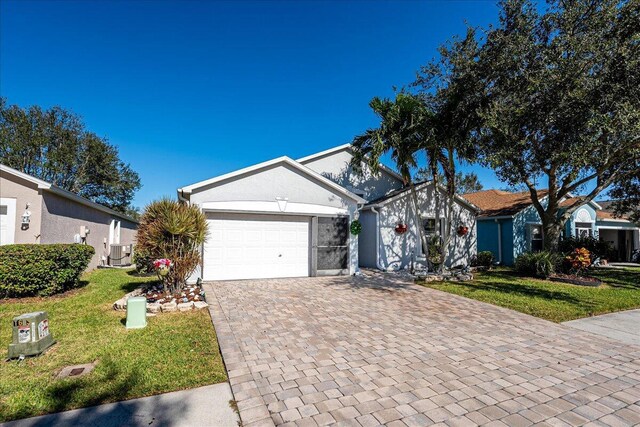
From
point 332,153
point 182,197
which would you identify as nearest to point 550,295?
point 332,153

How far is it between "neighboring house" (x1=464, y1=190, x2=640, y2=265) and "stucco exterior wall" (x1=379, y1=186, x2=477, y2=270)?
12.0ft

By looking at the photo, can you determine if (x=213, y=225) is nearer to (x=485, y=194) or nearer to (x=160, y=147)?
(x=160, y=147)

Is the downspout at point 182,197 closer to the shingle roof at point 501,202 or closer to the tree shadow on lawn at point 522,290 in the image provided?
the tree shadow on lawn at point 522,290

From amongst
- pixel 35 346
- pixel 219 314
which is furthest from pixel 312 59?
pixel 35 346

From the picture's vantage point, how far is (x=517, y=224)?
690 inches

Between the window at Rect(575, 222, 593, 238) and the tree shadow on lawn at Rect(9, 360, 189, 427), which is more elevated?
the window at Rect(575, 222, 593, 238)

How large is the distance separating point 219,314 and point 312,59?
11935mm

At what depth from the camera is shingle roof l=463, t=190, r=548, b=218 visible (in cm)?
1783

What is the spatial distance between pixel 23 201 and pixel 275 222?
8157mm

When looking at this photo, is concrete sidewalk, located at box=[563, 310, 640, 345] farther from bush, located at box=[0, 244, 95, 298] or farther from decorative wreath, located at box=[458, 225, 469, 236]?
bush, located at box=[0, 244, 95, 298]

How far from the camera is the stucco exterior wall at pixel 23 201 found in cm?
970

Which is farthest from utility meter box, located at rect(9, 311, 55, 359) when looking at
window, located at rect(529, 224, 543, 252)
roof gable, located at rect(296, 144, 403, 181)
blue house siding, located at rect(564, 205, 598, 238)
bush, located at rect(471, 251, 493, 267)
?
blue house siding, located at rect(564, 205, 598, 238)

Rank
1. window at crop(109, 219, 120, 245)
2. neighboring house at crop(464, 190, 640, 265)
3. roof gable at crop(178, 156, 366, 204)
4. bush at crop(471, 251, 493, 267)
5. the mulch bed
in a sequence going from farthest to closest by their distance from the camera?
window at crop(109, 219, 120, 245)
neighboring house at crop(464, 190, 640, 265)
bush at crop(471, 251, 493, 267)
roof gable at crop(178, 156, 366, 204)
the mulch bed

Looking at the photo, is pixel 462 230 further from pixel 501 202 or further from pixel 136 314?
pixel 136 314
